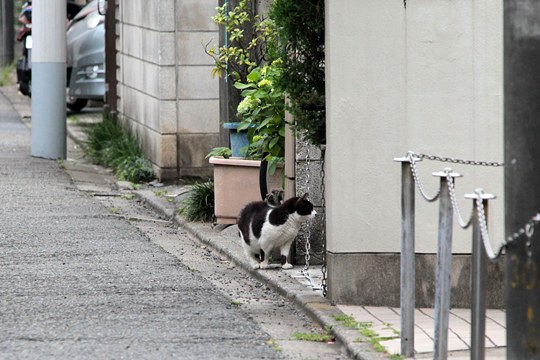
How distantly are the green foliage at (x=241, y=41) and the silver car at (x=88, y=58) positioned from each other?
8.80 m

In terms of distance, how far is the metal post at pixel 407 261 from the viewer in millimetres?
6348

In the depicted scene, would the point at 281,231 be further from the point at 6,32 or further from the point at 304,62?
the point at 6,32

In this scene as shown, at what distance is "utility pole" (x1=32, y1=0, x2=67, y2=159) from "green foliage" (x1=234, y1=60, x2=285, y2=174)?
6489 mm

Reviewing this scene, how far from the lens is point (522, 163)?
529 cm

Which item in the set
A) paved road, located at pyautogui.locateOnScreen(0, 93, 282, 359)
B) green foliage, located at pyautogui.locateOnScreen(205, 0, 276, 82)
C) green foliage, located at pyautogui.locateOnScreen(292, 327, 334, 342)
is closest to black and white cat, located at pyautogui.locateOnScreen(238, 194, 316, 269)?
paved road, located at pyautogui.locateOnScreen(0, 93, 282, 359)

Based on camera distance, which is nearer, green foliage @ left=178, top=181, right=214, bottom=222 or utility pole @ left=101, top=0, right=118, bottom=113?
green foliage @ left=178, top=181, right=214, bottom=222

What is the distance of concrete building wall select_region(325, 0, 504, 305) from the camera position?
7430 millimetres

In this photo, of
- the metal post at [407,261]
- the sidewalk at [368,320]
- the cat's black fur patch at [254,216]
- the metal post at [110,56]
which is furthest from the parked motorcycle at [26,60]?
the metal post at [407,261]

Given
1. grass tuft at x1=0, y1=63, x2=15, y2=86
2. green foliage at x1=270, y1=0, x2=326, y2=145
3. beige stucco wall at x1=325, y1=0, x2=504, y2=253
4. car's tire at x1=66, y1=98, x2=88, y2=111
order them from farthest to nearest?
grass tuft at x1=0, y1=63, x2=15, y2=86
car's tire at x1=66, y1=98, x2=88, y2=111
green foliage at x1=270, y1=0, x2=326, y2=145
beige stucco wall at x1=325, y1=0, x2=504, y2=253

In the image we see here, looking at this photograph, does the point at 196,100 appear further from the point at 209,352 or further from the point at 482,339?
the point at 482,339

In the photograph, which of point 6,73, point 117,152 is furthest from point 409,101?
point 6,73

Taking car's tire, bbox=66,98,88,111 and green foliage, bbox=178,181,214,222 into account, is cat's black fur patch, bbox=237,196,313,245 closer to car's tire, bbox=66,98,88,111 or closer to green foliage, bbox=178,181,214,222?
green foliage, bbox=178,181,214,222

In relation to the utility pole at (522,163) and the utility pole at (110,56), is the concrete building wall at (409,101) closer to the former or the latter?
the utility pole at (522,163)

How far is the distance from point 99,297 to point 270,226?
4.52 feet
